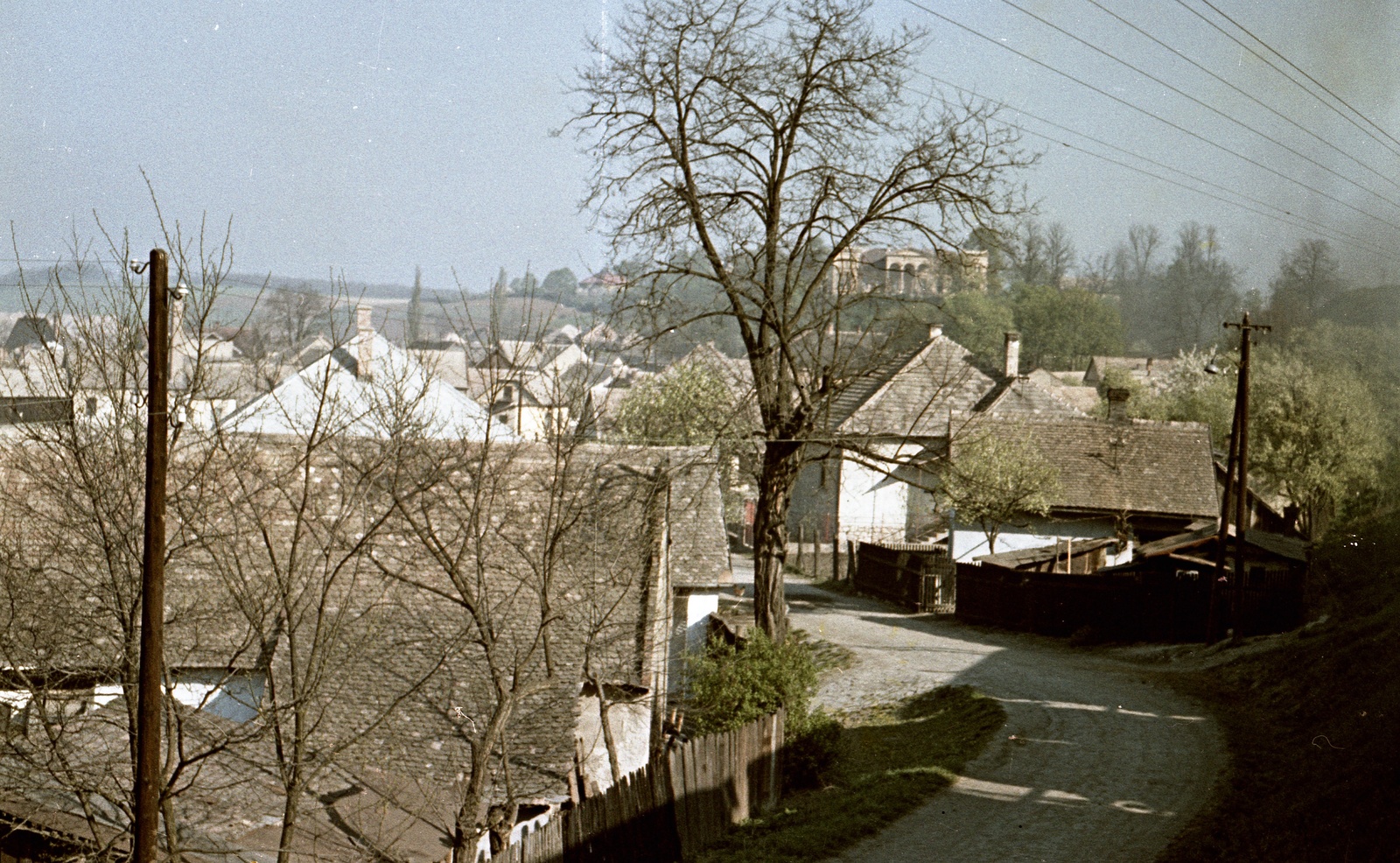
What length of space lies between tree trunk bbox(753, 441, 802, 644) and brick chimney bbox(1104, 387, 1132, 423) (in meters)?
20.3

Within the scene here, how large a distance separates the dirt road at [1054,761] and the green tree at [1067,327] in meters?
61.8

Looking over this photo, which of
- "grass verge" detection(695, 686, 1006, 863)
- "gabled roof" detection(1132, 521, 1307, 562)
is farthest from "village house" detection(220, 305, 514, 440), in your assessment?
"gabled roof" detection(1132, 521, 1307, 562)

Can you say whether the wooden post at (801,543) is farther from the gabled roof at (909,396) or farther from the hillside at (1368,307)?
the hillside at (1368,307)

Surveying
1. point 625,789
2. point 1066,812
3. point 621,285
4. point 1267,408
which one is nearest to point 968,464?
point 1267,408

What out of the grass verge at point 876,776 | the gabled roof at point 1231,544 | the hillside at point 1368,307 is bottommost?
the grass verge at point 876,776

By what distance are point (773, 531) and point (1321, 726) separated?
8.61 meters

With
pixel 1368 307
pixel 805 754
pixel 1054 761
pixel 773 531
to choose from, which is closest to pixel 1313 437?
pixel 1368 307

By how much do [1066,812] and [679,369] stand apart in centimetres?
2853

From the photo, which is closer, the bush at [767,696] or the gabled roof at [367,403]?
the gabled roof at [367,403]

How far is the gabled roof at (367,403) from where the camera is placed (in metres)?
13.1

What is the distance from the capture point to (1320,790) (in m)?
10.9

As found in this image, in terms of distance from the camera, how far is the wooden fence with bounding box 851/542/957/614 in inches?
1297

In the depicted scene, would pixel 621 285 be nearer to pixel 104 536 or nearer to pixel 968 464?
pixel 104 536

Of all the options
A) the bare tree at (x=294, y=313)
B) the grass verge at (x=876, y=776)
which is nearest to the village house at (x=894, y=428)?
the grass verge at (x=876, y=776)
